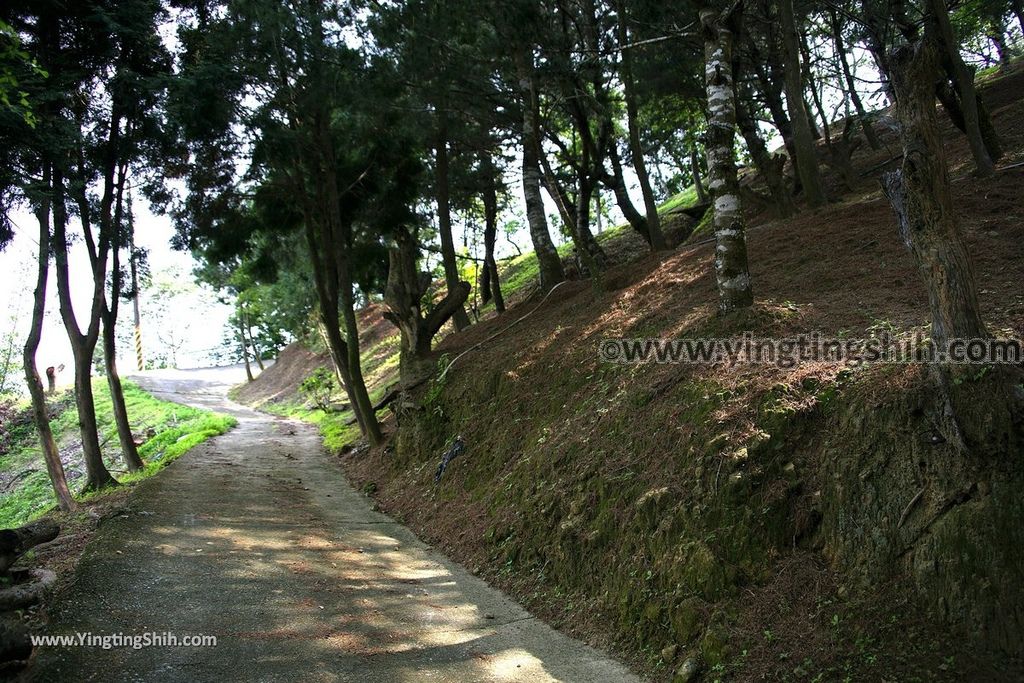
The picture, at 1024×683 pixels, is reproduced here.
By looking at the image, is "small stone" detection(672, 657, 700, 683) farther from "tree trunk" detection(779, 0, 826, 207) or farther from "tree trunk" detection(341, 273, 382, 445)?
"tree trunk" detection(341, 273, 382, 445)

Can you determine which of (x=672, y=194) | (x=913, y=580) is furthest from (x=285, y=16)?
(x=672, y=194)

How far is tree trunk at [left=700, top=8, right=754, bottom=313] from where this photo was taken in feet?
25.6

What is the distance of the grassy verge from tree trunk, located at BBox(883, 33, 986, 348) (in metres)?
13.1

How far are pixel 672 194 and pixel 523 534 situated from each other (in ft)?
102

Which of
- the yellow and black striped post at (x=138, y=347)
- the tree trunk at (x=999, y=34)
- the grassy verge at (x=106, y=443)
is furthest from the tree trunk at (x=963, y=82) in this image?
the yellow and black striped post at (x=138, y=347)

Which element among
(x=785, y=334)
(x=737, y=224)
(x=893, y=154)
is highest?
(x=893, y=154)

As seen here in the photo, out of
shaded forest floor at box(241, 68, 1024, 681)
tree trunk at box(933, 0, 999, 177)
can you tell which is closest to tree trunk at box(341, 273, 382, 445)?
shaded forest floor at box(241, 68, 1024, 681)

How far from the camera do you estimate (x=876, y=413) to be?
513 centimetres

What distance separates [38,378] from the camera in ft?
37.7

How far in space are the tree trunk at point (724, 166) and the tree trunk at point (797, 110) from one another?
4.08 metres

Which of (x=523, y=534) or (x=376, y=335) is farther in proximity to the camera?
(x=376, y=335)

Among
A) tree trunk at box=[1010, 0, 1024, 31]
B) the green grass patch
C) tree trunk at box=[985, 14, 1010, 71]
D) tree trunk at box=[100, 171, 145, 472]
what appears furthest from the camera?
the green grass patch

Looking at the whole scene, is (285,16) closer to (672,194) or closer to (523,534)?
(523,534)

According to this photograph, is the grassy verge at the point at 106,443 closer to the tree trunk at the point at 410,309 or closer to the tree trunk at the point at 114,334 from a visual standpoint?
the tree trunk at the point at 114,334
